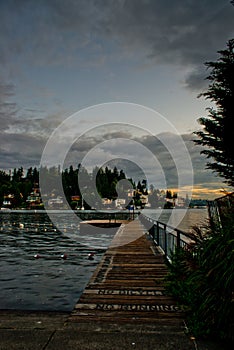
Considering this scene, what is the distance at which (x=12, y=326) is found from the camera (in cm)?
463

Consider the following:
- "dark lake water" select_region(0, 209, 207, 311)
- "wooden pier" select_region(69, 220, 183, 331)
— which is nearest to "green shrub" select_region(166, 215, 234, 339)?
"wooden pier" select_region(69, 220, 183, 331)

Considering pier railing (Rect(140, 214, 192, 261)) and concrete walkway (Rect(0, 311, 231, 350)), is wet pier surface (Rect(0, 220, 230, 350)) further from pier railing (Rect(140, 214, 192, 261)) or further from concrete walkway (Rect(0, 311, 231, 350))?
pier railing (Rect(140, 214, 192, 261))

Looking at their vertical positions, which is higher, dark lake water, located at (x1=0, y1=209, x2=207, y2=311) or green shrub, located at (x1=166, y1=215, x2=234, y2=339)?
green shrub, located at (x1=166, y1=215, x2=234, y2=339)

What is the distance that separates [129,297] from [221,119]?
16.7 metres

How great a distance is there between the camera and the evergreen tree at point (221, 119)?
20500 millimetres

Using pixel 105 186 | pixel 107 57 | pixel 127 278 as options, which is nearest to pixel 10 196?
pixel 105 186

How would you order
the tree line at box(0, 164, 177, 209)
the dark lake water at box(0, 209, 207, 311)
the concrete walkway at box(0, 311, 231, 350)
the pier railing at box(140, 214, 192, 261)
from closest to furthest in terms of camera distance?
the concrete walkway at box(0, 311, 231, 350)
the pier railing at box(140, 214, 192, 261)
the dark lake water at box(0, 209, 207, 311)
the tree line at box(0, 164, 177, 209)

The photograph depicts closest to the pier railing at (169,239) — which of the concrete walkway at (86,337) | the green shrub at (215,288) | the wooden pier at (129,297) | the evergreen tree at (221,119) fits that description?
the wooden pier at (129,297)

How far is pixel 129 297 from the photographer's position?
663 centimetres

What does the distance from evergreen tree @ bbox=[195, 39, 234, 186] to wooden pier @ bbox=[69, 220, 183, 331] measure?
11.0 m

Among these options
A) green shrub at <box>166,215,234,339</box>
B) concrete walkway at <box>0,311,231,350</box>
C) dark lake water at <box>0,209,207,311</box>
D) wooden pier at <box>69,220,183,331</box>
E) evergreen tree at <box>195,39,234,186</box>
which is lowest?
dark lake water at <box>0,209,207,311</box>

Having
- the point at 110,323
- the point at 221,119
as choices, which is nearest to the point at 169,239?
the point at 110,323

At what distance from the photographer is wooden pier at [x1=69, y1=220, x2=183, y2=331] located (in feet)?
17.2

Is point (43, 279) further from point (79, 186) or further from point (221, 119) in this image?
point (79, 186)
